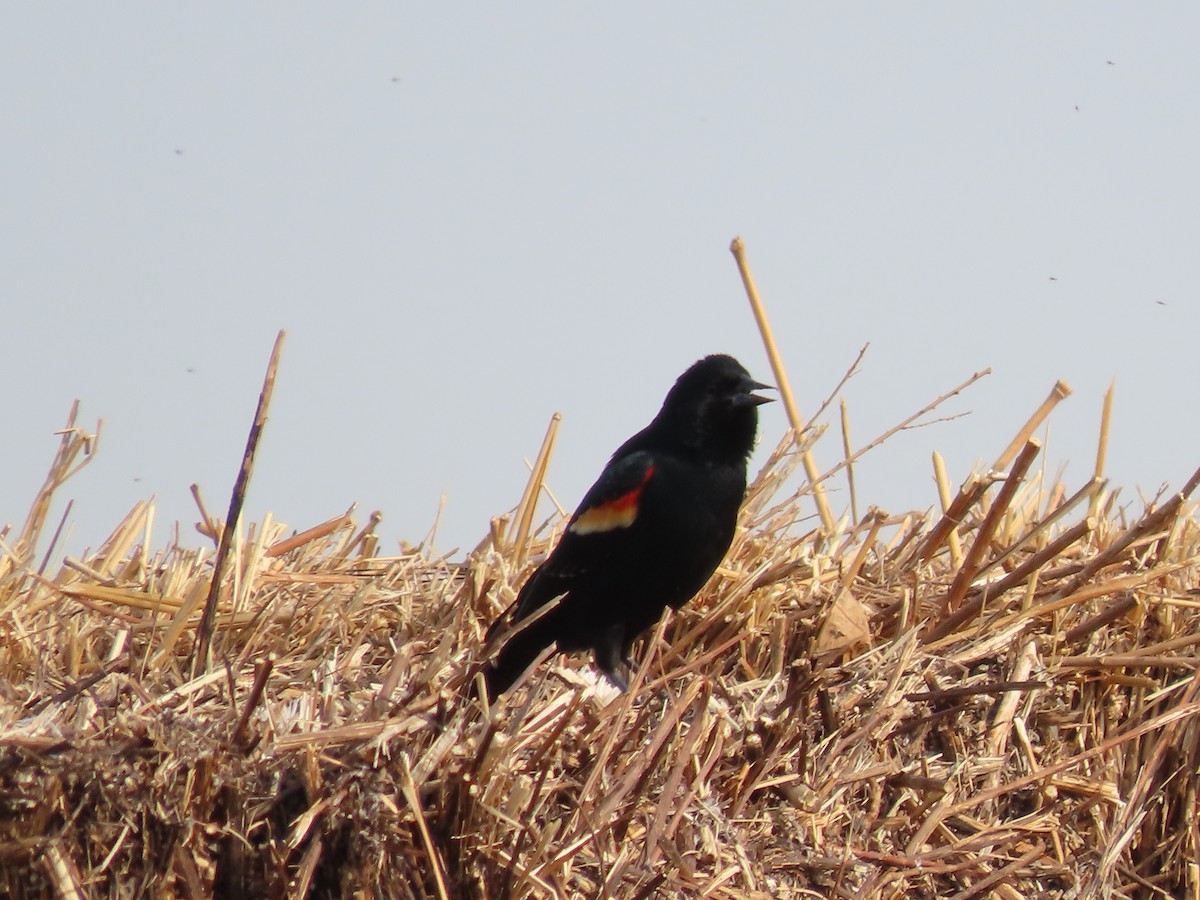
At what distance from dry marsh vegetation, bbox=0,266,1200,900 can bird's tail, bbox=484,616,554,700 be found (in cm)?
13

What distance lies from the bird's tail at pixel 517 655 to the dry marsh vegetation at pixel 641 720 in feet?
0.41

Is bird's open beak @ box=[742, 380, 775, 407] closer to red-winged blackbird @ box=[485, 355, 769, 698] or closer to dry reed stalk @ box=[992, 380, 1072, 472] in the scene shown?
red-winged blackbird @ box=[485, 355, 769, 698]

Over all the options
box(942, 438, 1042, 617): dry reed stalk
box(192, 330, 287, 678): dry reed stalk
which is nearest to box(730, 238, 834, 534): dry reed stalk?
box(942, 438, 1042, 617): dry reed stalk

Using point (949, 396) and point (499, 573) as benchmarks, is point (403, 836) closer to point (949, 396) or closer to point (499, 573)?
point (499, 573)

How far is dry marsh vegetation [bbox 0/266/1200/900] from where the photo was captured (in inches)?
106

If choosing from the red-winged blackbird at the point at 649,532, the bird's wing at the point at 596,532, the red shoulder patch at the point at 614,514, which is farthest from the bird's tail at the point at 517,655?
the red shoulder patch at the point at 614,514

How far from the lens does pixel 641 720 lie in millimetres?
2953

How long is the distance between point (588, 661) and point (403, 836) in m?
1.71

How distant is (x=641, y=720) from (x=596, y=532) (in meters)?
1.07

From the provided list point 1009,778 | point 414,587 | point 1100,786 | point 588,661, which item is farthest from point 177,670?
point 1100,786

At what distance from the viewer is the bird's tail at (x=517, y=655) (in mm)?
3947

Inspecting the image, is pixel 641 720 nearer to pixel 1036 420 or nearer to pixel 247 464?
pixel 247 464

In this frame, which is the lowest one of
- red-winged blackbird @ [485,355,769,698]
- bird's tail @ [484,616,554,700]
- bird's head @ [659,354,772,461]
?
bird's tail @ [484,616,554,700]

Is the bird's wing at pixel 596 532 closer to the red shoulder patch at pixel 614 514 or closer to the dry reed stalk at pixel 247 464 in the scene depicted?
the red shoulder patch at pixel 614 514
